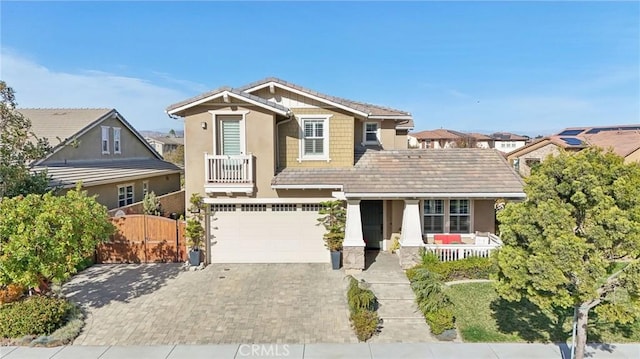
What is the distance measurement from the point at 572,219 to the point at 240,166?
10.5m

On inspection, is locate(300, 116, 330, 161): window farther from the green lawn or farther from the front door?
the green lawn

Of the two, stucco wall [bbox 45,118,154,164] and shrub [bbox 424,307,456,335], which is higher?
stucco wall [bbox 45,118,154,164]

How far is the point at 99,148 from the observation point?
22047mm

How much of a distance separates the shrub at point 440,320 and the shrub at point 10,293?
10581mm

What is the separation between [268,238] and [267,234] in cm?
17

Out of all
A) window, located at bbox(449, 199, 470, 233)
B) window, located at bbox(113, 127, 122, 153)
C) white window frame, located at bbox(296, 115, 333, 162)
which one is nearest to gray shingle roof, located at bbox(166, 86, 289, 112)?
white window frame, located at bbox(296, 115, 333, 162)

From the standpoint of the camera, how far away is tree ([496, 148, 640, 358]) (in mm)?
6586

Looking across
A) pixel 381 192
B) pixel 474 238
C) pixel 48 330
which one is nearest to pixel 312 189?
pixel 381 192

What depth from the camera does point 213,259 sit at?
14938 mm

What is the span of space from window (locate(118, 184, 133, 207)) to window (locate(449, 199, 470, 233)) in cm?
1641

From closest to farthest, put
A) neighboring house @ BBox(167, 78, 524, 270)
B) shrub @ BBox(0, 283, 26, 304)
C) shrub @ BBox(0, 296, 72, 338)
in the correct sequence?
shrub @ BBox(0, 296, 72, 338), shrub @ BBox(0, 283, 26, 304), neighboring house @ BBox(167, 78, 524, 270)

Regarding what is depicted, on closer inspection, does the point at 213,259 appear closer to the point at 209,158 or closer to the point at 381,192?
the point at 209,158

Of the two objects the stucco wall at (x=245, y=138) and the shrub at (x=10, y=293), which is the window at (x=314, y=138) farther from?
the shrub at (x=10, y=293)

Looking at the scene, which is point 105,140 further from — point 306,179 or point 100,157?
point 306,179
